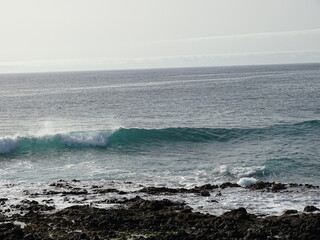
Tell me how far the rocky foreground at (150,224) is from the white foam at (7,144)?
23.6 metres

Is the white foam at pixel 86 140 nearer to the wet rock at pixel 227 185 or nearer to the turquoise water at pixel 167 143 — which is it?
the turquoise water at pixel 167 143

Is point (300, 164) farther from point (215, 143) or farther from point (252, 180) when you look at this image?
point (215, 143)

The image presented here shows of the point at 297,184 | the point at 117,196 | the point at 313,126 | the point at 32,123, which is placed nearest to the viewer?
the point at 117,196

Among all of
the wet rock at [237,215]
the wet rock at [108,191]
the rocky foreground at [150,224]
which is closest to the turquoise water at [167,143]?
the wet rock at [108,191]

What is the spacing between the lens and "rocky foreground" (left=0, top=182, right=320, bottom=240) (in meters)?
19.1

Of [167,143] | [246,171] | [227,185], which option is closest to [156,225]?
[227,185]

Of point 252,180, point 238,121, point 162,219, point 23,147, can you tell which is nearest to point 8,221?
point 162,219

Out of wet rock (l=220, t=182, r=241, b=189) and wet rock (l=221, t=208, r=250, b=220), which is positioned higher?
wet rock (l=221, t=208, r=250, b=220)

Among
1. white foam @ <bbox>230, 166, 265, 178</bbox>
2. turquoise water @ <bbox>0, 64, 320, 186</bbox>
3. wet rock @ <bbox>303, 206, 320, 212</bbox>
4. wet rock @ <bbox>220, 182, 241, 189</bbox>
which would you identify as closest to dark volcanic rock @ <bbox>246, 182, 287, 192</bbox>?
wet rock @ <bbox>220, 182, 241, 189</bbox>

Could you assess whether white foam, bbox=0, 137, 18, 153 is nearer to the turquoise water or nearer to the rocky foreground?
the turquoise water

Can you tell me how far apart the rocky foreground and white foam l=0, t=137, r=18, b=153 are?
77.6 ft

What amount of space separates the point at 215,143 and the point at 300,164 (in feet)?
40.5

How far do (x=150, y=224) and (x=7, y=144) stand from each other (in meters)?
30.2

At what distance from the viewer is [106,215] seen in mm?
21719
